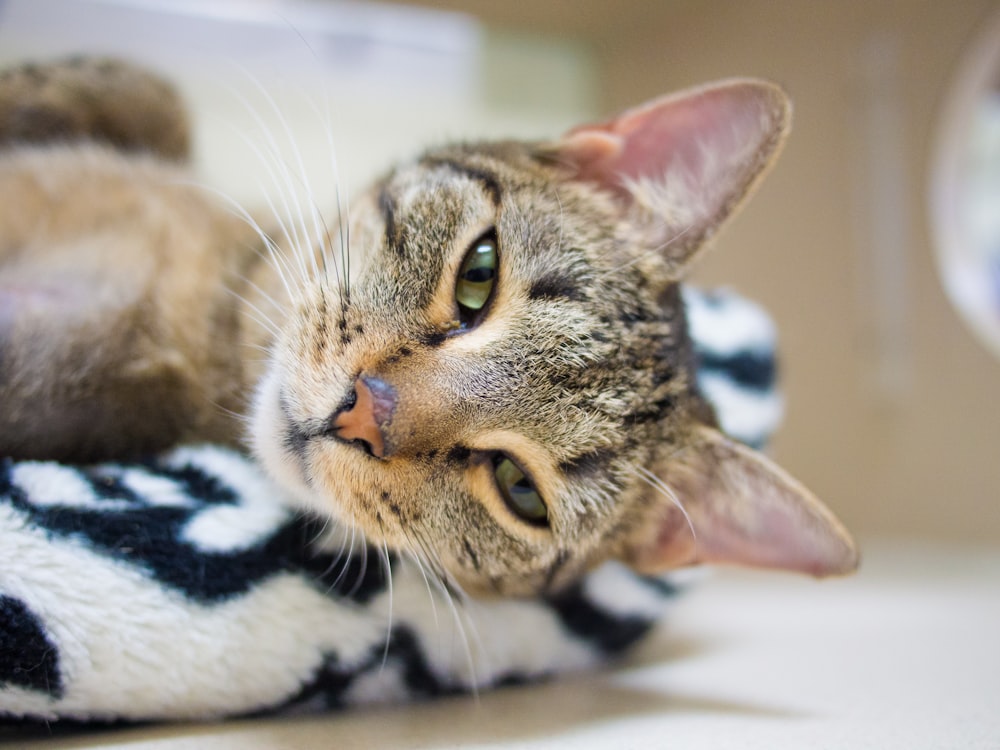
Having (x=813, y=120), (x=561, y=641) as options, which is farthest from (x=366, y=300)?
(x=813, y=120)

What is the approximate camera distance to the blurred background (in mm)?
2250

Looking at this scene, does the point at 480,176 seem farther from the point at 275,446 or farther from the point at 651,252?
the point at 275,446

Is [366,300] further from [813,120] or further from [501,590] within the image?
[813,120]

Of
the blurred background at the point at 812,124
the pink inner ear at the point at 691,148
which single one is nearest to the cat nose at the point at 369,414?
the pink inner ear at the point at 691,148

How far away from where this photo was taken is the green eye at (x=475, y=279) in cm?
111

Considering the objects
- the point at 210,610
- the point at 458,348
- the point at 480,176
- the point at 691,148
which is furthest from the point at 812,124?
the point at 210,610

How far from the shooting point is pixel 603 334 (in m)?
1.11

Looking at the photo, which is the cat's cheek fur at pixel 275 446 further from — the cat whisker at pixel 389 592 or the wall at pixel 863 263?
the wall at pixel 863 263

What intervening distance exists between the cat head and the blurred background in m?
1.00

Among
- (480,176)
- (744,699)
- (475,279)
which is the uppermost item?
(480,176)

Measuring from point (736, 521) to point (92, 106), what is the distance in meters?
1.43

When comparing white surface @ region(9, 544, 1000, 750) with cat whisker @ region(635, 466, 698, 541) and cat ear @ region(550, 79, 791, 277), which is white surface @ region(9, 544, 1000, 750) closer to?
cat whisker @ region(635, 466, 698, 541)

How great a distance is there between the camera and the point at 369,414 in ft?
3.16

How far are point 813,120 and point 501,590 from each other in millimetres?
1753
